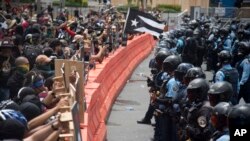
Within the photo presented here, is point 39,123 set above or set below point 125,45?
above

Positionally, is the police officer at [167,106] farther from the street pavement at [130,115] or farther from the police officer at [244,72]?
the police officer at [244,72]

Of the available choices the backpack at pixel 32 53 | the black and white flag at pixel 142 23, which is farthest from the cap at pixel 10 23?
the backpack at pixel 32 53

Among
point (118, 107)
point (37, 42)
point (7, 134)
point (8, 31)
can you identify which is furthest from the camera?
point (8, 31)

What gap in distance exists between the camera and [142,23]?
16.0 m

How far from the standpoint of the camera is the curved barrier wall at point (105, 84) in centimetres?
1037

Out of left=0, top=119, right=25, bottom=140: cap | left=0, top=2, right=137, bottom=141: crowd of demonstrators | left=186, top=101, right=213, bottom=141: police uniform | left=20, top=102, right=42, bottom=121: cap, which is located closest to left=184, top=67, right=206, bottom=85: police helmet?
left=186, top=101, right=213, bottom=141: police uniform

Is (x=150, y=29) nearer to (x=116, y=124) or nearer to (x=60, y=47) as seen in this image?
(x=116, y=124)

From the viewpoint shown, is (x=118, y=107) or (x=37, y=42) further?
(x=118, y=107)

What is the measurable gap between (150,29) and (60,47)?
14.1 ft

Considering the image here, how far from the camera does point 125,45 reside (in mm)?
23453

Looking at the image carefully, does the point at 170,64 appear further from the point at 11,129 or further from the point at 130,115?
the point at 11,129

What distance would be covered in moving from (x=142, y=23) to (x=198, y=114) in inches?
337

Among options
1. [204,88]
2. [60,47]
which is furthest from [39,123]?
[60,47]

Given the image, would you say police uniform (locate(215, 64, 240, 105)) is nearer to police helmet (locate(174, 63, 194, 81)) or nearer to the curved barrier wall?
police helmet (locate(174, 63, 194, 81))
